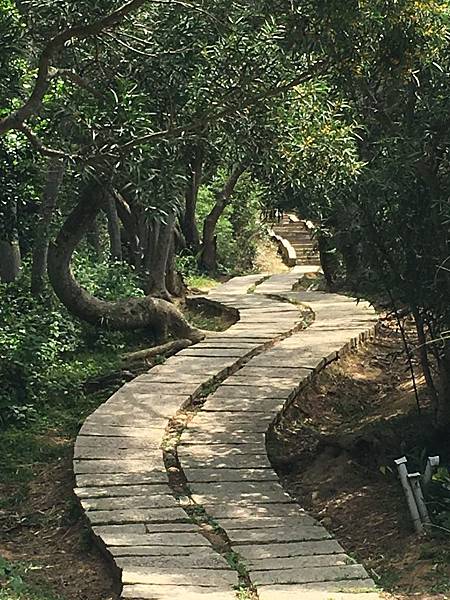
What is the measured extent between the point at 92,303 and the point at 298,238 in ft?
54.2

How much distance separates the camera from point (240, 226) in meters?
23.6

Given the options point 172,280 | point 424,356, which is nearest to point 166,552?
point 424,356

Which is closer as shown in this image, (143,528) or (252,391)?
(143,528)

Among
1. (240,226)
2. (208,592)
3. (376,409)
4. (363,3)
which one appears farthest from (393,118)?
(240,226)

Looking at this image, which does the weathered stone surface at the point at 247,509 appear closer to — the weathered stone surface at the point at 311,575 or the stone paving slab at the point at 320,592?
the weathered stone surface at the point at 311,575

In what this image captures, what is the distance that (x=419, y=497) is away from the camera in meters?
5.16

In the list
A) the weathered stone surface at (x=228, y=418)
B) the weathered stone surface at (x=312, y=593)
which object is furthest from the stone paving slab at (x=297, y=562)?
the weathered stone surface at (x=228, y=418)

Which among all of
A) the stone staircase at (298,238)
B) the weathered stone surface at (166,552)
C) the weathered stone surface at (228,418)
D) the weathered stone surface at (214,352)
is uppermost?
the stone staircase at (298,238)

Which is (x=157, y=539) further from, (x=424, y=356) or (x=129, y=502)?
(x=424, y=356)

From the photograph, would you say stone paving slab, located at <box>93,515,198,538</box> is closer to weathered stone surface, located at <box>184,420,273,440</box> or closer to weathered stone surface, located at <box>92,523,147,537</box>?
weathered stone surface, located at <box>92,523,147,537</box>

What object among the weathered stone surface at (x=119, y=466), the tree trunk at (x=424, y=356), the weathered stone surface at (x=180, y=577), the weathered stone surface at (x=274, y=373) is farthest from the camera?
the weathered stone surface at (x=274, y=373)

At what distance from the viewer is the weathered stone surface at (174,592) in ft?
14.2

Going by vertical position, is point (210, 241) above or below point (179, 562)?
above

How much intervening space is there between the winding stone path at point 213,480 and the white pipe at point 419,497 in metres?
0.49
